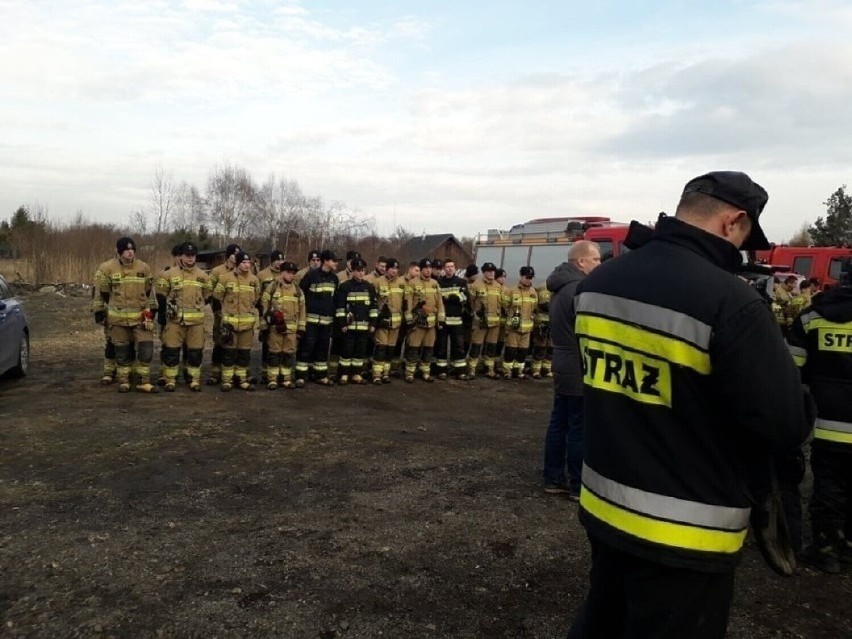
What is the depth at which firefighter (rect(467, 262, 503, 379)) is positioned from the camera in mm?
11055

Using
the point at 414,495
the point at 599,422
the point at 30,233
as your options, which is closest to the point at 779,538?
the point at 599,422

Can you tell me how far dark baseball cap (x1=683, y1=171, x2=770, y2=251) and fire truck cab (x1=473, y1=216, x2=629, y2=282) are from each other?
950cm

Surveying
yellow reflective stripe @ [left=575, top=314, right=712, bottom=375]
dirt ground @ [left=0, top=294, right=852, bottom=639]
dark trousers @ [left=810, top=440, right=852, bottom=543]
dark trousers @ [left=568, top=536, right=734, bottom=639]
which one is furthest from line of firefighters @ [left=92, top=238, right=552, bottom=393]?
dark trousers @ [left=568, top=536, right=734, bottom=639]

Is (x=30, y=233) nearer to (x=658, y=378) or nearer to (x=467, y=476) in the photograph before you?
(x=467, y=476)

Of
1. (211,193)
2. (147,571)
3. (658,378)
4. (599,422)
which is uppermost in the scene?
(211,193)

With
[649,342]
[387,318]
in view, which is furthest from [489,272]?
[649,342]

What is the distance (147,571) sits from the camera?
3.81 m

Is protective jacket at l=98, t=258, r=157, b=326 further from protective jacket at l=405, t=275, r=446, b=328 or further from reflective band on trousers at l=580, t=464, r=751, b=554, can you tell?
reflective band on trousers at l=580, t=464, r=751, b=554

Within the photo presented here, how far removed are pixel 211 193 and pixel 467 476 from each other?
50492 millimetres

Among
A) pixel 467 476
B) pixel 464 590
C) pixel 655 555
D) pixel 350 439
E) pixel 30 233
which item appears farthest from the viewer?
pixel 30 233

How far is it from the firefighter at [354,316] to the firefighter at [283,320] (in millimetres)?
650

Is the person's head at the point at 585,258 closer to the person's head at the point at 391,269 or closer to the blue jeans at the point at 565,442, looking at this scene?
the blue jeans at the point at 565,442

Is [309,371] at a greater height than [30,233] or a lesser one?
lesser

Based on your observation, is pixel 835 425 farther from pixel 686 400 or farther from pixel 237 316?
pixel 237 316
